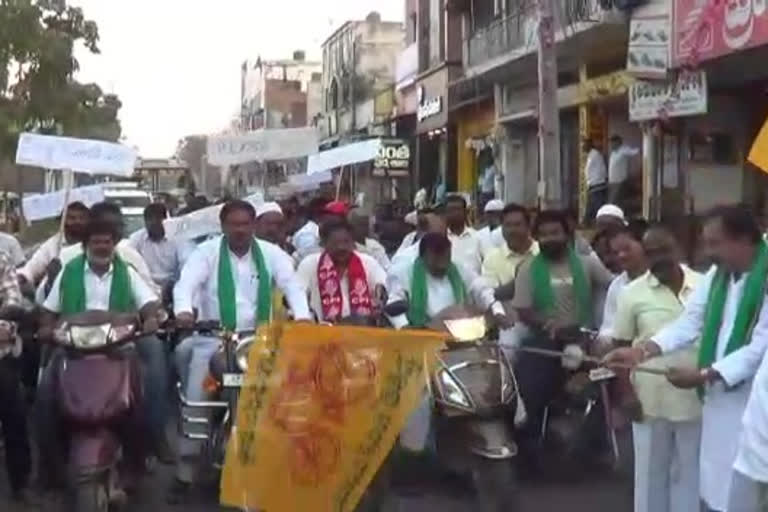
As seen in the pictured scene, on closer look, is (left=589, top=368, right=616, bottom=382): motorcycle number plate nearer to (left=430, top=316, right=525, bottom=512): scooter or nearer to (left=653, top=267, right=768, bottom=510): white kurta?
(left=430, top=316, right=525, bottom=512): scooter

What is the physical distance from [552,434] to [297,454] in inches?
124

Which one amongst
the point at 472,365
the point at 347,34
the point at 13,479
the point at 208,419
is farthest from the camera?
the point at 347,34

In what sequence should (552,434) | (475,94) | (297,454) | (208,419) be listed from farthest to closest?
(475,94)
(552,434)
(208,419)
(297,454)

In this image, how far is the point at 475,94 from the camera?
127 ft

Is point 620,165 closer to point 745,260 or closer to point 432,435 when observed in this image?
point 432,435

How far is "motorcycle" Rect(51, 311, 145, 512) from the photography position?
796 cm

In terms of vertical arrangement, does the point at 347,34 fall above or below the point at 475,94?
above

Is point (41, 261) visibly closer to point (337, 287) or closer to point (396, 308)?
point (337, 287)

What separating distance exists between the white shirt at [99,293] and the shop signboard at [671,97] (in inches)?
407

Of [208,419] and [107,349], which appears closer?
[107,349]

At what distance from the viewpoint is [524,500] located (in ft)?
32.3

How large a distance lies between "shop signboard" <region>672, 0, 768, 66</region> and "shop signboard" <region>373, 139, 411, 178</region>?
19071 mm

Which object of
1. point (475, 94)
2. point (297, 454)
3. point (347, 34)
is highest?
point (347, 34)

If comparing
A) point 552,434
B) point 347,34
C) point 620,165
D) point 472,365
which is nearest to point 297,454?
point 472,365
